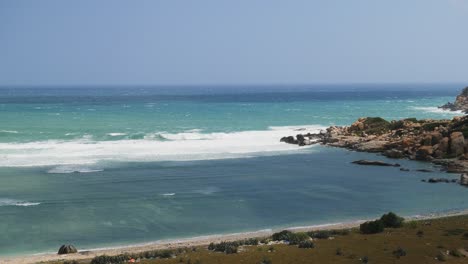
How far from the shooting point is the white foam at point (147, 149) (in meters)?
54.3

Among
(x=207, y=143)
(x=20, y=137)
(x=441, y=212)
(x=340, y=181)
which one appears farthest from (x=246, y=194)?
(x=20, y=137)

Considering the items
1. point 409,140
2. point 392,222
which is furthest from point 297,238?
point 409,140

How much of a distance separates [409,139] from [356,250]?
136 feet

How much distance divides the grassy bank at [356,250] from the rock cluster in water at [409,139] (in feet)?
67.2

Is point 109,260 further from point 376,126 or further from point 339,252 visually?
point 376,126

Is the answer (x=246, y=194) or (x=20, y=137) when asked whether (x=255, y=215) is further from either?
(x=20, y=137)

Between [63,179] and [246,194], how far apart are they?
1509 cm

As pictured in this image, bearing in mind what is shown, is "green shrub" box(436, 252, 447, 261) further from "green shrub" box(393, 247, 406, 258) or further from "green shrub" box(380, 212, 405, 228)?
"green shrub" box(380, 212, 405, 228)

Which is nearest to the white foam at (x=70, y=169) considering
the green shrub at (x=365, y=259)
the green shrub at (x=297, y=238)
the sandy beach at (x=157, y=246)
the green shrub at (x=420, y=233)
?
the sandy beach at (x=157, y=246)

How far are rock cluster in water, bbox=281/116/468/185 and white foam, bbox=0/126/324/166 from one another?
248 inches

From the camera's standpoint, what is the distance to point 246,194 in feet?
125

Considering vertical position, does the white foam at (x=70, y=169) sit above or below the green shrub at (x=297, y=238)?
below

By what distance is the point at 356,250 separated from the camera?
2184 centimetres

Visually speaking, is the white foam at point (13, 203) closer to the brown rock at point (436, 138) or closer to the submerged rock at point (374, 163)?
the submerged rock at point (374, 163)
